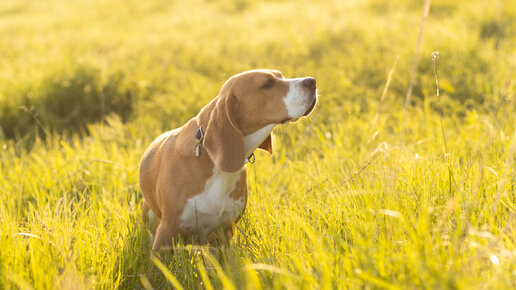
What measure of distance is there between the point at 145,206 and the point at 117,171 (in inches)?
36.0

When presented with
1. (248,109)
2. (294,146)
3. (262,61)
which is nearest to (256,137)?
(248,109)

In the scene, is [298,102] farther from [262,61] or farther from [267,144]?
[262,61]

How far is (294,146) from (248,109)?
1576 millimetres

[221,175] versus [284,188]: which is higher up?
[221,175]

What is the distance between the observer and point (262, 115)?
2.86 metres

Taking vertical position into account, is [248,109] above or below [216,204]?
above

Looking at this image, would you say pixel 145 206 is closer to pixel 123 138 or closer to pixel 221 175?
pixel 221 175

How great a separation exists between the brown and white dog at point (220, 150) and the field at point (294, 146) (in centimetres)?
20

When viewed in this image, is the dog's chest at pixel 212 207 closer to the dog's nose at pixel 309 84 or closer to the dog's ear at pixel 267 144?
the dog's ear at pixel 267 144

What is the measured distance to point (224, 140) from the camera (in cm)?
272

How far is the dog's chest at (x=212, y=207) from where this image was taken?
9.44 ft

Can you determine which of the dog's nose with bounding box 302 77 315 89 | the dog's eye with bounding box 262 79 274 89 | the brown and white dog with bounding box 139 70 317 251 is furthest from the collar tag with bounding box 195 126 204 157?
the dog's nose with bounding box 302 77 315 89

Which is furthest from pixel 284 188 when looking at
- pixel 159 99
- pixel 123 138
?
pixel 159 99

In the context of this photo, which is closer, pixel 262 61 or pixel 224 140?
pixel 224 140
